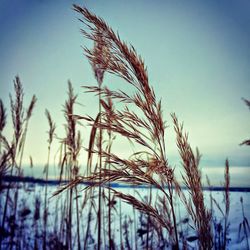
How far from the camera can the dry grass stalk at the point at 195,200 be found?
130cm

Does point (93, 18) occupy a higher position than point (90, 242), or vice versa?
point (93, 18)

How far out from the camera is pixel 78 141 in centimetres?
284

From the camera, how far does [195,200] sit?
1.33 meters

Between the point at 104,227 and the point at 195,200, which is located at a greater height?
the point at 195,200

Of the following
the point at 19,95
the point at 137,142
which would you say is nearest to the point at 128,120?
the point at 137,142

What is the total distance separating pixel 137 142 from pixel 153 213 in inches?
15.3

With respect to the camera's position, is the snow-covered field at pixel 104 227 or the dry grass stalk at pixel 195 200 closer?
the dry grass stalk at pixel 195 200

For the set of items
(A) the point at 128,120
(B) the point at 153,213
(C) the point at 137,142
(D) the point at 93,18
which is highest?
(D) the point at 93,18

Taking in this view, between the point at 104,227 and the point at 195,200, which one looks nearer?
the point at 195,200

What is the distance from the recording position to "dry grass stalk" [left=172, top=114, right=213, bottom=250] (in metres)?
1.30

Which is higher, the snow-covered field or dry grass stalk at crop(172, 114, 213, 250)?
dry grass stalk at crop(172, 114, 213, 250)

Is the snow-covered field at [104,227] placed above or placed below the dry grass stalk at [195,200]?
below

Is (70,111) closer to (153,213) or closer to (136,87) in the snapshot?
(136,87)

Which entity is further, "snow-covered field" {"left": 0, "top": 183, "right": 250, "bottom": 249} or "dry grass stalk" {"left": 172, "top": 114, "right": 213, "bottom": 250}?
"snow-covered field" {"left": 0, "top": 183, "right": 250, "bottom": 249}
